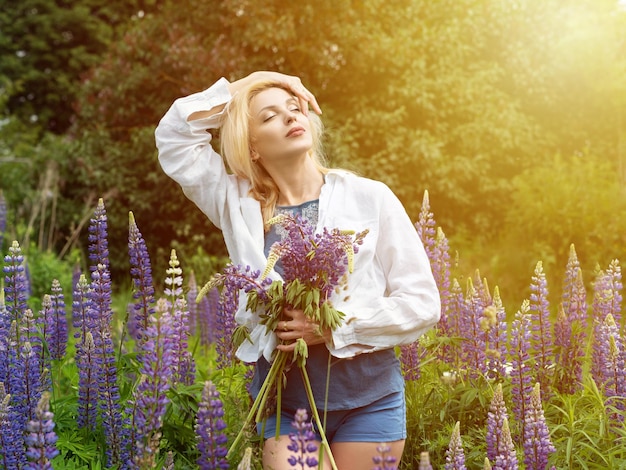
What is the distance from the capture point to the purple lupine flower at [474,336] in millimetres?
3480

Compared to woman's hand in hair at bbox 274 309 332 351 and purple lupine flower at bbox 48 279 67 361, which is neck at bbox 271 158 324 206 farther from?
purple lupine flower at bbox 48 279 67 361

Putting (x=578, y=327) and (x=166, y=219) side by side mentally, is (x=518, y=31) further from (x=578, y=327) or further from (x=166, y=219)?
(x=578, y=327)

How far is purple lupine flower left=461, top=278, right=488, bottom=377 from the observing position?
137 inches

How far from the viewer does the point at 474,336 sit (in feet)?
11.6

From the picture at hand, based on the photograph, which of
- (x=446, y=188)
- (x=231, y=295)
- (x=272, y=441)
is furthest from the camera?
(x=446, y=188)

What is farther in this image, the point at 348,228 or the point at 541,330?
the point at 541,330

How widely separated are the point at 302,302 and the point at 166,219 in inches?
297

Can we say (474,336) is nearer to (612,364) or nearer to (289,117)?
(612,364)

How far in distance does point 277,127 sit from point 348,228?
0.47 metres

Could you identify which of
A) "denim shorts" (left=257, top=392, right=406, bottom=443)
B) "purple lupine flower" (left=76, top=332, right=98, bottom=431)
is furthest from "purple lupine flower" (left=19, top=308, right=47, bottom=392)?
"denim shorts" (left=257, top=392, right=406, bottom=443)

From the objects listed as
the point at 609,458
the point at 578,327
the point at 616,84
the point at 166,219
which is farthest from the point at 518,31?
the point at 609,458

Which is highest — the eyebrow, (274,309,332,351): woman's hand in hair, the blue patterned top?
the eyebrow

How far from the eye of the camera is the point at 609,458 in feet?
9.82

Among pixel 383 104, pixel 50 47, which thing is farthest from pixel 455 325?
pixel 50 47
